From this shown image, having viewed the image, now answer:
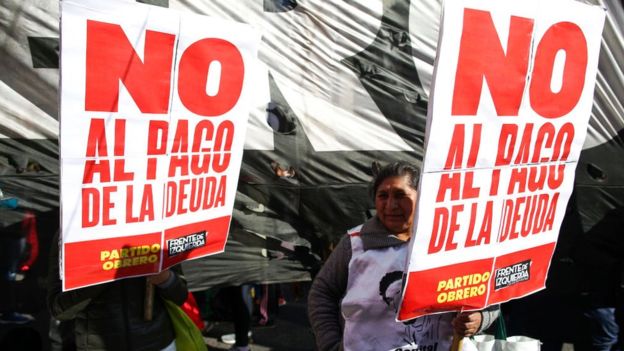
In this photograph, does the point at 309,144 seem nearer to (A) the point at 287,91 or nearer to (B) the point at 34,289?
(A) the point at 287,91

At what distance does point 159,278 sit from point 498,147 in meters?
1.44

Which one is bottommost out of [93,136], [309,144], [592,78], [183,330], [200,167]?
[183,330]

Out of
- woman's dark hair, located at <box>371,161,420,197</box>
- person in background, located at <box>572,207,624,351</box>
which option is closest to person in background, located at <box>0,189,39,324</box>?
Answer: woman's dark hair, located at <box>371,161,420,197</box>

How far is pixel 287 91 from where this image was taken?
158 inches

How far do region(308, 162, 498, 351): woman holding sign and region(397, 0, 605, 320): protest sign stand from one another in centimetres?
13

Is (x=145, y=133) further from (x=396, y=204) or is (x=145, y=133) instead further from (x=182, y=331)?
(x=396, y=204)

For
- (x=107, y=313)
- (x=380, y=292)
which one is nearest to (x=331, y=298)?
(x=380, y=292)

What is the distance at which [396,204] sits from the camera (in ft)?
7.55

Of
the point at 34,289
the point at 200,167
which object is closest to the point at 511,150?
the point at 200,167

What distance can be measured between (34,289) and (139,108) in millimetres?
1700

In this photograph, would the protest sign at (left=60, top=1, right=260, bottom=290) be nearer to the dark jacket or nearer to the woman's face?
the dark jacket

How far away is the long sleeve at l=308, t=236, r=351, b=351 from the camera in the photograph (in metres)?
2.37

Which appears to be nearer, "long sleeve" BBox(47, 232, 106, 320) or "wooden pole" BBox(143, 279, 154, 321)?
"long sleeve" BBox(47, 232, 106, 320)

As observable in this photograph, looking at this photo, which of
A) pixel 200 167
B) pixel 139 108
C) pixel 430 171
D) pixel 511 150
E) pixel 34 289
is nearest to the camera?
pixel 430 171
